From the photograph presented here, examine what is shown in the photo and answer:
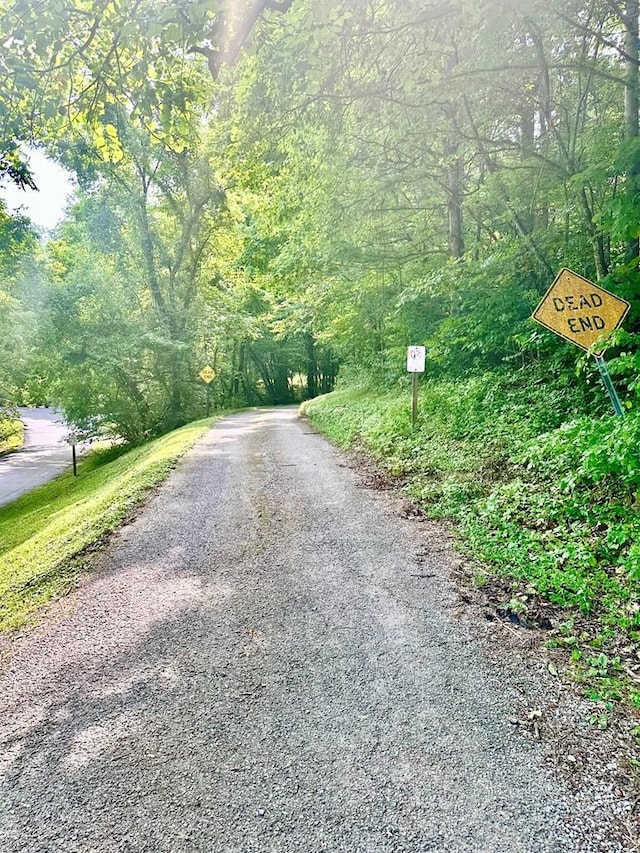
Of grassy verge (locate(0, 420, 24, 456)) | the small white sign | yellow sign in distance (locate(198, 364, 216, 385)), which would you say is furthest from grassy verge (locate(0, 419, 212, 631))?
grassy verge (locate(0, 420, 24, 456))

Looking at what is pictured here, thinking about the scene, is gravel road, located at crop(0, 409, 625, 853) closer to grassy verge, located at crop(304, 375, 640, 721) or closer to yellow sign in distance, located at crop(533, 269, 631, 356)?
grassy verge, located at crop(304, 375, 640, 721)

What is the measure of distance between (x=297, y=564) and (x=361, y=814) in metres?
2.28

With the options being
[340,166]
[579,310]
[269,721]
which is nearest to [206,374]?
[340,166]

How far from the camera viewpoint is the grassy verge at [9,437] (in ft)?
77.8

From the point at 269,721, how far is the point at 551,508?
2.85 m

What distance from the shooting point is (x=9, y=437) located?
85.6 ft

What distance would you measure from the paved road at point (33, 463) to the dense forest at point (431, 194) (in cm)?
478

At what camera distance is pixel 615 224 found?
408 cm

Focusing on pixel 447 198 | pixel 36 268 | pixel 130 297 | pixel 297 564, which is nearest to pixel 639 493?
pixel 297 564

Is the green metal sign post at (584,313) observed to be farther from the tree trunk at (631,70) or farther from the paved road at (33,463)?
the paved road at (33,463)

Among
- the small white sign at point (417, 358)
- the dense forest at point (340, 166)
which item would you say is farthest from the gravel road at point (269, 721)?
the small white sign at point (417, 358)

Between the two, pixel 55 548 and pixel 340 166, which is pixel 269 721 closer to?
pixel 55 548

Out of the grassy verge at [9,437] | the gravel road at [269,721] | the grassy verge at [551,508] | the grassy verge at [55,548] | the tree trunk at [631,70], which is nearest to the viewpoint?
the gravel road at [269,721]

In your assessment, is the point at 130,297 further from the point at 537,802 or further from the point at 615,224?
the point at 537,802
